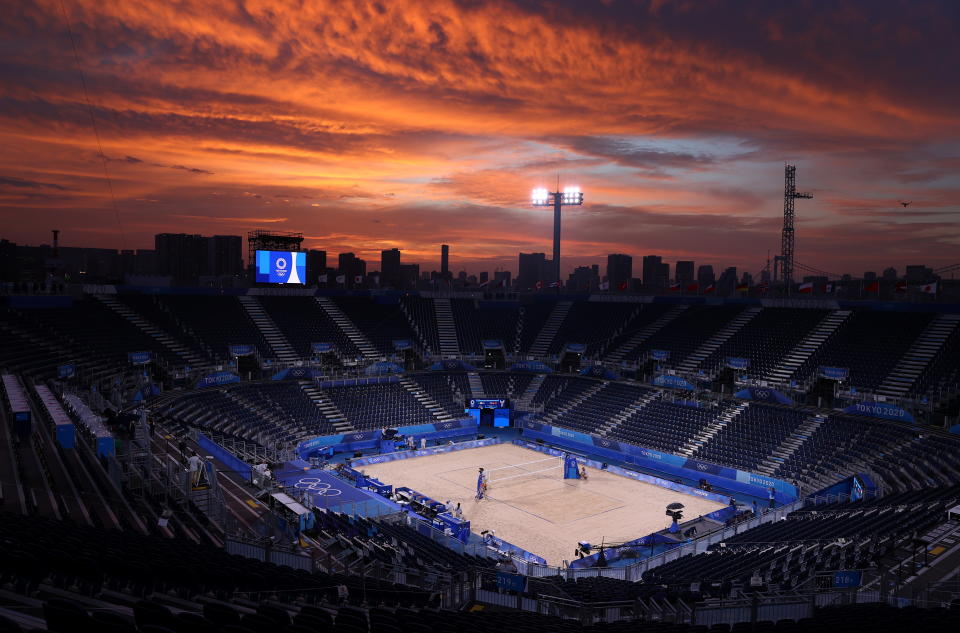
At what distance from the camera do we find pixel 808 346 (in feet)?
153

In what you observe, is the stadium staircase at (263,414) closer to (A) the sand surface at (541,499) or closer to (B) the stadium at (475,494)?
(B) the stadium at (475,494)

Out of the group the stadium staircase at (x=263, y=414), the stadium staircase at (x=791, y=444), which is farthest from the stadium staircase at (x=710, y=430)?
the stadium staircase at (x=263, y=414)

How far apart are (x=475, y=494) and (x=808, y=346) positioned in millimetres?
27657

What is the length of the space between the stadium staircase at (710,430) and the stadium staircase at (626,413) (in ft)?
19.1

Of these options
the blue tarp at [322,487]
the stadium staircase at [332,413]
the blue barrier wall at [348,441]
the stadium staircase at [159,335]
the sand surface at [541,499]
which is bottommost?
the sand surface at [541,499]

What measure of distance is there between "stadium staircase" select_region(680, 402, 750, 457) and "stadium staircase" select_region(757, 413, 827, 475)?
14.7ft

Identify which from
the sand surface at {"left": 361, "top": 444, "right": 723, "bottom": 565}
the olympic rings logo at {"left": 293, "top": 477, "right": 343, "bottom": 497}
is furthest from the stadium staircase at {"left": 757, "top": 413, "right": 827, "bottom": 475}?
the olympic rings logo at {"left": 293, "top": 477, "right": 343, "bottom": 497}

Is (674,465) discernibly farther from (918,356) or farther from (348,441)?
(348,441)

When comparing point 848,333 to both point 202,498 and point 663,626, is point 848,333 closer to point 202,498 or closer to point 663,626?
point 663,626

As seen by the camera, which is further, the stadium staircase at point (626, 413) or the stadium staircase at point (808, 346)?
the stadium staircase at point (626, 413)

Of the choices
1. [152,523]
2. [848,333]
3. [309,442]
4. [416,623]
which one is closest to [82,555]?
[416,623]

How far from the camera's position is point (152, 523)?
17328mm

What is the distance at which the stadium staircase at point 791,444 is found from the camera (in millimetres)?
37688

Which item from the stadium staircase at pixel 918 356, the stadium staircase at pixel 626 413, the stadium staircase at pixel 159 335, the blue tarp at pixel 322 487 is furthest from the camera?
the stadium staircase at pixel 159 335
